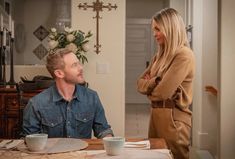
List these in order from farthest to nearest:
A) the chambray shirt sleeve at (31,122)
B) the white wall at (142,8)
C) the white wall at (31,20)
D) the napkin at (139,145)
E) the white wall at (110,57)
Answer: the white wall at (142,8)
the white wall at (31,20)
the white wall at (110,57)
the chambray shirt sleeve at (31,122)
the napkin at (139,145)

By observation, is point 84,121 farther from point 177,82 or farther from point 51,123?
point 177,82

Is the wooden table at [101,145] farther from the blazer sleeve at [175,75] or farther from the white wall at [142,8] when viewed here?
the white wall at [142,8]

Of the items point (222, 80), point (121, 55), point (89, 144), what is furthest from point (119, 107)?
point (89, 144)

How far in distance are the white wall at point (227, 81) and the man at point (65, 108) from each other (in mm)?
1556

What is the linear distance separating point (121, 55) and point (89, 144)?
102 inches

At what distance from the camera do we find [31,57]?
8.74 m

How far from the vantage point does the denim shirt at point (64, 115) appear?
6.99 ft

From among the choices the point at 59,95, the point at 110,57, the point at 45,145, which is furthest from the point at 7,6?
the point at 45,145

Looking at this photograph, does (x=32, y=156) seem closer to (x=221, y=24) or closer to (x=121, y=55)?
(x=221, y=24)

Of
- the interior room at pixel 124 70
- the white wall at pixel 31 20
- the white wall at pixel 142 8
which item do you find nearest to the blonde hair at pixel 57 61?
the interior room at pixel 124 70

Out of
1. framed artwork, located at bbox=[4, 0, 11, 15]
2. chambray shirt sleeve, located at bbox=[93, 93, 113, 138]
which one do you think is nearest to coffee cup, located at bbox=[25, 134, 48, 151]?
chambray shirt sleeve, located at bbox=[93, 93, 113, 138]

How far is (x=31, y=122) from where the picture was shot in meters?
2.12

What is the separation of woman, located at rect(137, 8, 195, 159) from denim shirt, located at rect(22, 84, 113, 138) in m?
0.42

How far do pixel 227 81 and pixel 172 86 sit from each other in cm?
122
